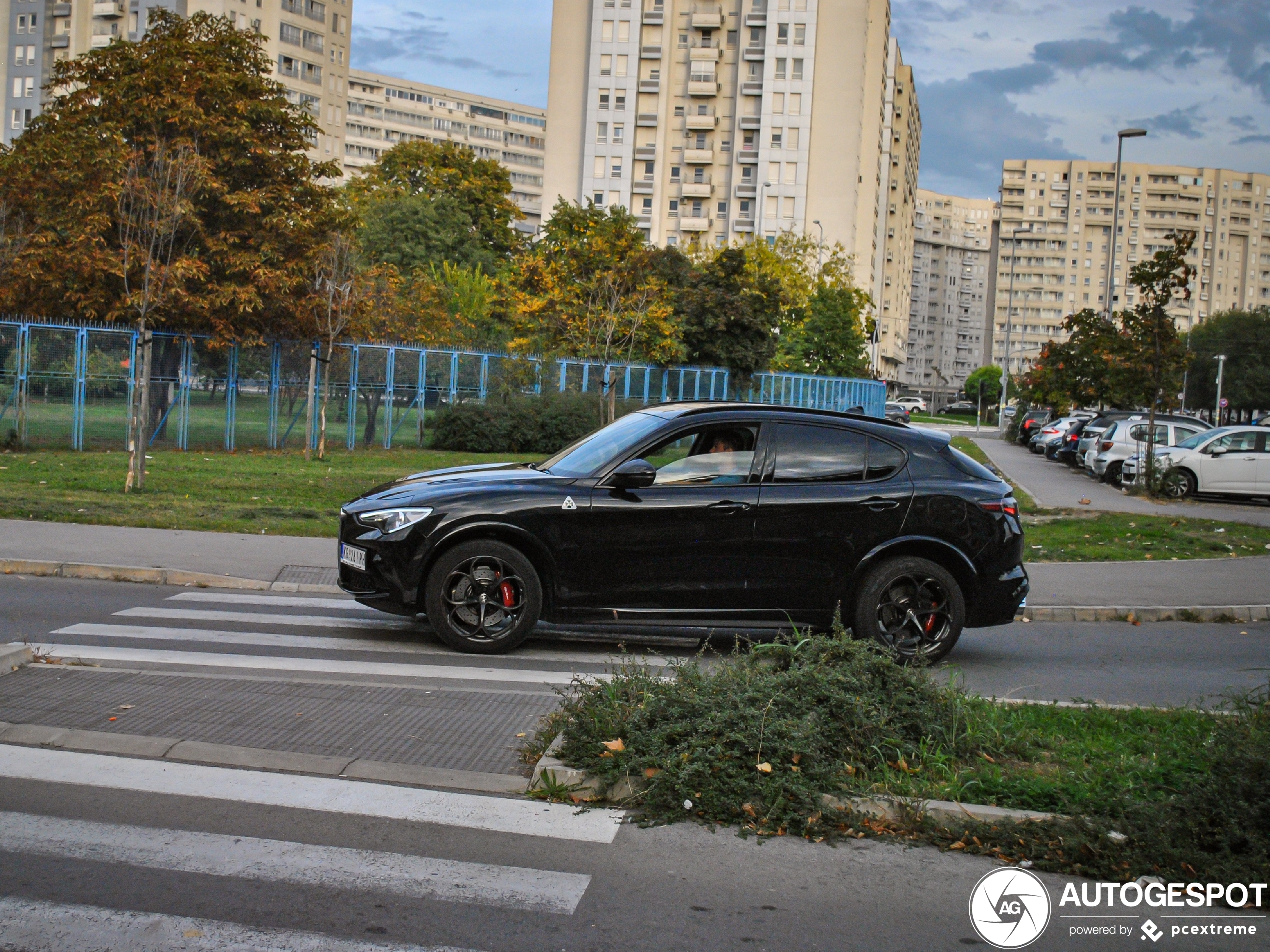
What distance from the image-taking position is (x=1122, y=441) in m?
30.4

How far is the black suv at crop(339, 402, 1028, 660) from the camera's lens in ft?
27.6

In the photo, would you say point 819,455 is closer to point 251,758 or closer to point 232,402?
point 251,758

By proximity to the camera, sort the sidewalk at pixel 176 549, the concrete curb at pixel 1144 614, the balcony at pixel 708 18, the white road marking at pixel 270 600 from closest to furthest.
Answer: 1. the white road marking at pixel 270 600
2. the concrete curb at pixel 1144 614
3. the sidewalk at pixel 176 549
4. the balcony at pixel 708 18

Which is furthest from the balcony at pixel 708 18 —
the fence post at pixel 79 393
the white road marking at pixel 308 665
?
the white road marking at pixel 308 665

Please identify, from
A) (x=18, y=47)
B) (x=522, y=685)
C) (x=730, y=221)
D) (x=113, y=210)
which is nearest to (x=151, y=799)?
(x=522, y=685)

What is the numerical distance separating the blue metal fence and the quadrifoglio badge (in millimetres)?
14417

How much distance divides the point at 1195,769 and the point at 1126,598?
23.4 feet

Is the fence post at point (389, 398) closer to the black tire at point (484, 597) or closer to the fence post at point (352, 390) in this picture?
the fence post at point (352, 390)

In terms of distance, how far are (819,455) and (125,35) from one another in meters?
96.1

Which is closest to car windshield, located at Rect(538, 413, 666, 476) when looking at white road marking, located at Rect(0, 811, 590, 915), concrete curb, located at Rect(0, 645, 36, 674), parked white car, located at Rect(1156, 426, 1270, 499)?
concrete curb, located at Rect(0, 645, 36, 674)

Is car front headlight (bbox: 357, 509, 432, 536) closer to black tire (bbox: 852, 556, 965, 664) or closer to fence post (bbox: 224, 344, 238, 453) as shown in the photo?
black tire (bbox: 852, 556, 965, 664)

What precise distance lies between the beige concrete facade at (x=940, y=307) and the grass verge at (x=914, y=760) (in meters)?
173

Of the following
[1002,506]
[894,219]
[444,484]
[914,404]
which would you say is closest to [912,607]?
[1002,506]

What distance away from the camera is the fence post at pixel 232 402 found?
28859 mm
